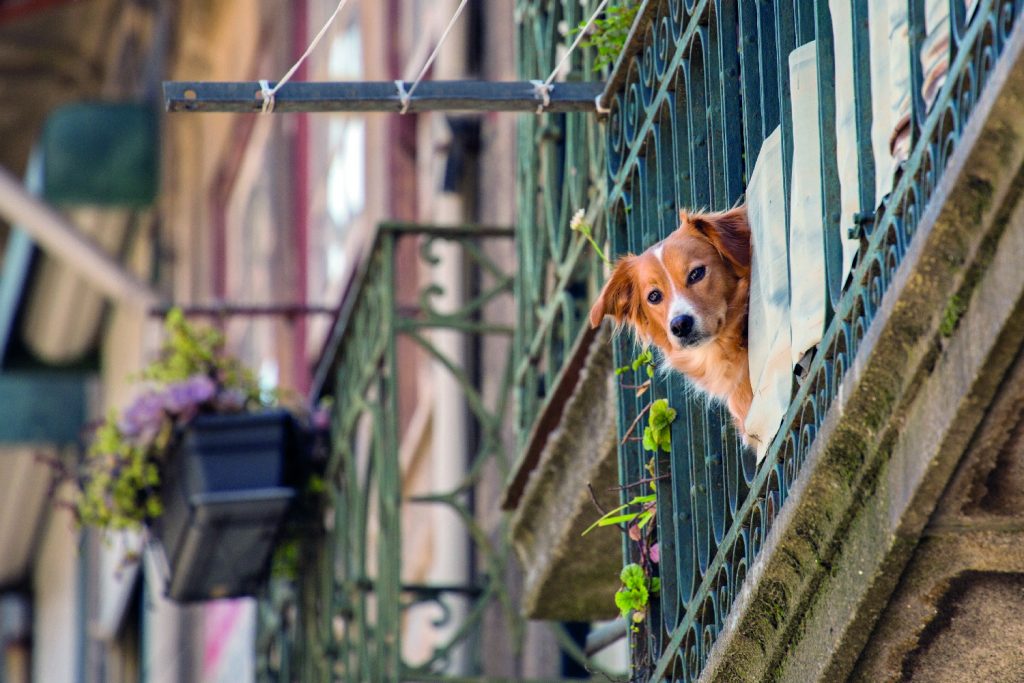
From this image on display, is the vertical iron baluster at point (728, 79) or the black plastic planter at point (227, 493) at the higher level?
the vertical iron baluster at point (728, 79)

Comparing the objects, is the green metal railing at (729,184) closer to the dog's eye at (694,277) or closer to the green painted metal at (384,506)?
the dog's eye at (694,277)

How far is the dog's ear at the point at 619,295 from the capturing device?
4.72 m

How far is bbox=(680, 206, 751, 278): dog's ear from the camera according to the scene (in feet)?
14.1

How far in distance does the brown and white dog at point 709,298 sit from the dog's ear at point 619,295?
137mm

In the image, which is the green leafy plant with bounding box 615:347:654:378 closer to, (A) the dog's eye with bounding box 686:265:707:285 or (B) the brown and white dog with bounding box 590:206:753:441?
(B) the brown and white dog with bounding box 590:206:753:441

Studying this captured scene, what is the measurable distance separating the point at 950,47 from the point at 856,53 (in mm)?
398

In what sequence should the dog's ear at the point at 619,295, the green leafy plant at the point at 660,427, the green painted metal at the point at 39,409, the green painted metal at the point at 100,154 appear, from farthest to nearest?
the green painted metal at the point at 39,409 → the green painted metal at the point at 100,154 → the dog's ear at the point at 619,295 → the green leafy plant at the point at 660,427

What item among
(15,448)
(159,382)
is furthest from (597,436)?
(15,448)

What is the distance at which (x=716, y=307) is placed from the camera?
446 centimetres

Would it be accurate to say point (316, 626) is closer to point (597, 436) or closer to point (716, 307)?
point (597, 436)

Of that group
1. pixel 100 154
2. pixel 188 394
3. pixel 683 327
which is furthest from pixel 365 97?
pixel 100 154

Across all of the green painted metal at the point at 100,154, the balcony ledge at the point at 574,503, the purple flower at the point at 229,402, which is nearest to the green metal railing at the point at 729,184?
the balcony ledge at the point at 574,503

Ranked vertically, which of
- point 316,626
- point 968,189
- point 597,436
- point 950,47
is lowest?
point 316,626

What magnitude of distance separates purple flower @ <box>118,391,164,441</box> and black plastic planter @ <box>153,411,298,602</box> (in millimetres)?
145
